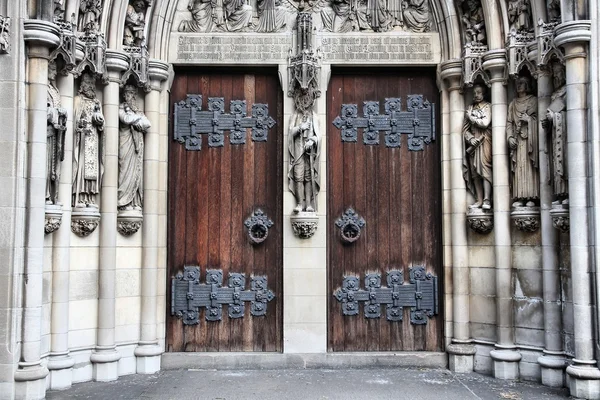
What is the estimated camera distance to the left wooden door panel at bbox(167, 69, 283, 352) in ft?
27.5

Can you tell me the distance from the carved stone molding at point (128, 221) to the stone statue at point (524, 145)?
4929mm

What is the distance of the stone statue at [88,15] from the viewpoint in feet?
24.5

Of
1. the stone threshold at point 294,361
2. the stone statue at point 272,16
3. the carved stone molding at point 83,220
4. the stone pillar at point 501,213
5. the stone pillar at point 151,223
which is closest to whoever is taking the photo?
the carved stone molding at point 83,220

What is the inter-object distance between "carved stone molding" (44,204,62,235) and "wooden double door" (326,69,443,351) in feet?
11.7

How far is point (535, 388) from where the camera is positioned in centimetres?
713

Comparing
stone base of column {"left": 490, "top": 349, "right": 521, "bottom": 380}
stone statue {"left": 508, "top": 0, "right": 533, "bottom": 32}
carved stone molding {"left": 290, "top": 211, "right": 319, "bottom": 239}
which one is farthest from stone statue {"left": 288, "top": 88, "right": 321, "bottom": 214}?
stone base of column {"left": 490, "top": 349, "right": 521, "bottom": 380}

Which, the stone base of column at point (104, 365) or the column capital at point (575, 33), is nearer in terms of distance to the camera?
the column capital at point (575, 33)

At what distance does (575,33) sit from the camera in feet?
22.2

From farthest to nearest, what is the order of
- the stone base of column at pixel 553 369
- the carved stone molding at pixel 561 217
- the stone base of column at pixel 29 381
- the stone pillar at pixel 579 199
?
the stone base of column at pixel 553 369 < the carved stone molding at pixel 561 217 < the stone pillar at pixel 579 199 < the stone base of column at pixel 29 381

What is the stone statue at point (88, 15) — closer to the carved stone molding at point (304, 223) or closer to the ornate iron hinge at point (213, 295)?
the ornate iron hinge at point (213, 295)

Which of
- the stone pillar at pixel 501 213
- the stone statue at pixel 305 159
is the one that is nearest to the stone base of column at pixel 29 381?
the stone statue at pixel 305 159

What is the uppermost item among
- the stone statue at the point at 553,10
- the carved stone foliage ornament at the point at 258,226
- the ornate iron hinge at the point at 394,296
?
the stone statue at the point at 553,10

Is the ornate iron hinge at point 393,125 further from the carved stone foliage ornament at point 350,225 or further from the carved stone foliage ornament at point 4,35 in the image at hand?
the carved stone foliage ornament at point 4,35

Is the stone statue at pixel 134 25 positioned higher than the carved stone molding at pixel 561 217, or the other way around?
the stone statue at pixel 134 25
